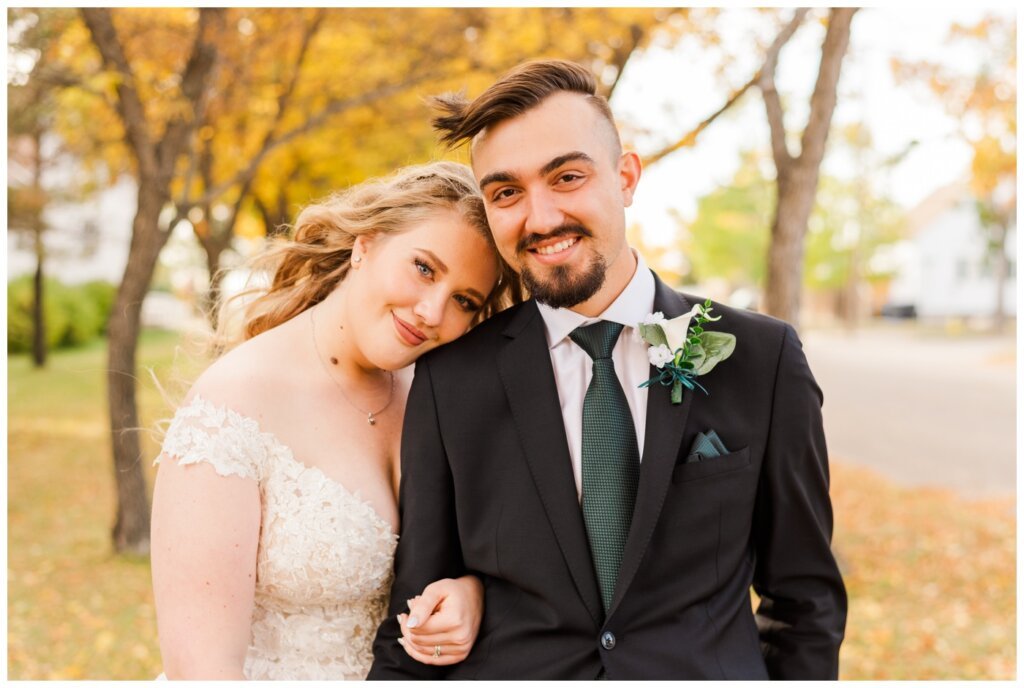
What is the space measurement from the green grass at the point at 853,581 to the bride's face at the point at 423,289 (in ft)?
3.83

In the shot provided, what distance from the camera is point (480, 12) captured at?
30.3 ft

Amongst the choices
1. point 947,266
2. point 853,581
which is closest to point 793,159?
point 853,581

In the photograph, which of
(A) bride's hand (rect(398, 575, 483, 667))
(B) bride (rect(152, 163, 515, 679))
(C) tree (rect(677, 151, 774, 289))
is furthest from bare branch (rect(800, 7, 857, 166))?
(C) tree (rect(677, 151, 774, 289))

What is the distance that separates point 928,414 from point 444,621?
1708 cm

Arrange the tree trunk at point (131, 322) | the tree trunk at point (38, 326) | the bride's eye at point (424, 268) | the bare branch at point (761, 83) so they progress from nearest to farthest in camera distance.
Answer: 1. the bride's eye at point (424, 268)
2. the bare branch at point (761, 83)
3. the tree trunk at point (131, 322)
4. the tree trunk at point (38, 326)

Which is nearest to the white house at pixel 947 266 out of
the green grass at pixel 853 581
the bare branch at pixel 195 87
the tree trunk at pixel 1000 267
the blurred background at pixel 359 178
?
the tree trunk at pixel 1000 267

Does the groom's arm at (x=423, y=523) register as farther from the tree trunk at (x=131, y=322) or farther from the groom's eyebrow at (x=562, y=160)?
the tree trunk at (x=131, y=322)

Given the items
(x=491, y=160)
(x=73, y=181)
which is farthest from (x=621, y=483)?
(x=73, y=181)

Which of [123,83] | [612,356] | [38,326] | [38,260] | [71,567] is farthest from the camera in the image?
[38,326]

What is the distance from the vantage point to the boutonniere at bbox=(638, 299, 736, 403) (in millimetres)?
2660

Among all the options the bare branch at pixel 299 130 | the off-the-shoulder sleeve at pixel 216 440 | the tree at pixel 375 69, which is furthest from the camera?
the tree at pixel 375 69

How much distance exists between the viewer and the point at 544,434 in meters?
2.71

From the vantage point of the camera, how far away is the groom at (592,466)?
2586 mm

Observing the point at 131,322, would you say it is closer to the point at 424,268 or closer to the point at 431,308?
the point at 424,268
